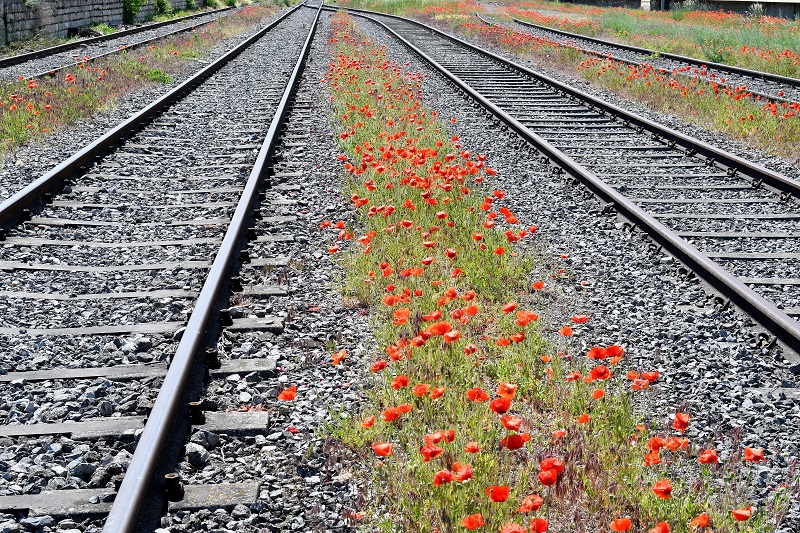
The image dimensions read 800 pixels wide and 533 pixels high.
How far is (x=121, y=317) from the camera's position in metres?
4.32

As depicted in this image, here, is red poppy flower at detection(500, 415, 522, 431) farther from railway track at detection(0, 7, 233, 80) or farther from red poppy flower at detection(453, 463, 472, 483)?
railway track at detection(0, 7, 233, 80)

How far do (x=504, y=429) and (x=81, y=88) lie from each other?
36.2 feet

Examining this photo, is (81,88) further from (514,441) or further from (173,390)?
(514,441)

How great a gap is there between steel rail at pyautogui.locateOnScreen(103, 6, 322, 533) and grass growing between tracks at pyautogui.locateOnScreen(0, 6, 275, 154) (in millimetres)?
4790

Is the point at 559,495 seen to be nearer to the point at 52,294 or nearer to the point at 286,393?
the point at 286,393

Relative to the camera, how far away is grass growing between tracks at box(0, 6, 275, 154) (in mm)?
9445

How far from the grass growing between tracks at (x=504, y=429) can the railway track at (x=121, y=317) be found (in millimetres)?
597

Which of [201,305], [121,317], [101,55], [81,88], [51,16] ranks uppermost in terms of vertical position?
[51,16]

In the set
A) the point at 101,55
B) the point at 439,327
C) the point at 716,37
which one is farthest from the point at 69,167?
the point at 716,37

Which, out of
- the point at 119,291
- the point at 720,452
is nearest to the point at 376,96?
the point at 119,291

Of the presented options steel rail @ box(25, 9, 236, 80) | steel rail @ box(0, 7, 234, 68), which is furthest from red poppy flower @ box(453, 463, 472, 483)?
steel rail @ box(0, 7, 234, 68)

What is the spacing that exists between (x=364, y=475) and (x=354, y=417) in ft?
1.37

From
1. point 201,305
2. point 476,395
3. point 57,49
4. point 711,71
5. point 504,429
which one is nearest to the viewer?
point 476,395

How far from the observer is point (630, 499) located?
272cm
